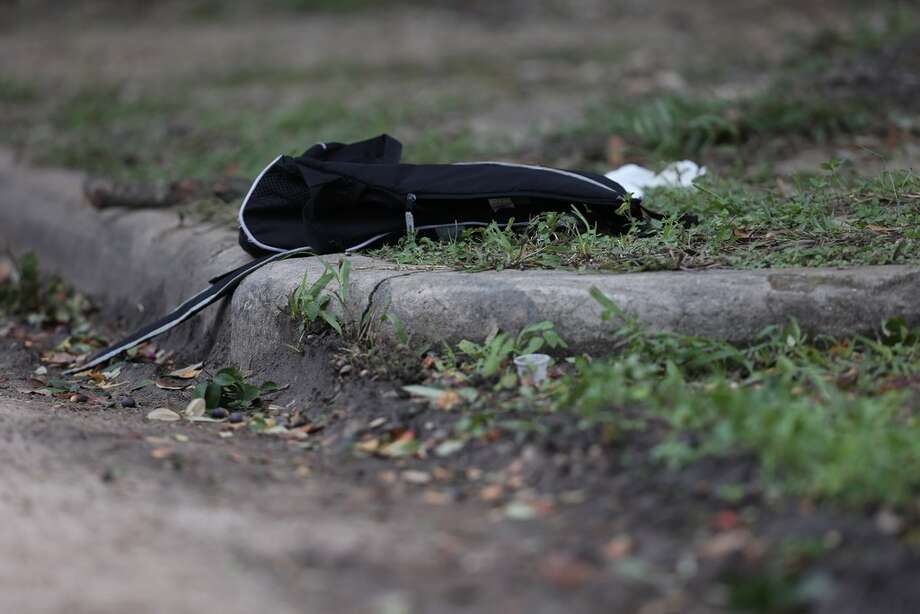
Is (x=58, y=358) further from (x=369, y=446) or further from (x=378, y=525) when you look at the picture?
(x=378, y=525)

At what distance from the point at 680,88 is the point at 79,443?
16.1 feet

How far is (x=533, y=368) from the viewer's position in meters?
2.79

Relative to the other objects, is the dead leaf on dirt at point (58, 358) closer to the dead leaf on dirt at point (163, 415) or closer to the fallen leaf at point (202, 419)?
the dead leaf on dirt at point (163, 415)

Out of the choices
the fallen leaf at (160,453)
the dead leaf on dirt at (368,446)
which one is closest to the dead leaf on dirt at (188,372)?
the fallen leaf at (160,453)

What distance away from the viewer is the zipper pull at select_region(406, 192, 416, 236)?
3.44 m

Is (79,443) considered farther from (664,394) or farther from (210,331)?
(664,394)

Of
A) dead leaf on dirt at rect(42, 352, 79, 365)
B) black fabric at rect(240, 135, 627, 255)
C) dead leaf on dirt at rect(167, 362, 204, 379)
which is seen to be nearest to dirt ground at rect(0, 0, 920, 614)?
dead leaf on dirt at rect(167, 362, 204, 379)

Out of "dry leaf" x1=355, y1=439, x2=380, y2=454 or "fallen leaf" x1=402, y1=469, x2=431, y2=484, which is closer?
"fallen leaf" x1=402, y1=469, x2=431, y2=484

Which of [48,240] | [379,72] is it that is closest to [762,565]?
[48,240]

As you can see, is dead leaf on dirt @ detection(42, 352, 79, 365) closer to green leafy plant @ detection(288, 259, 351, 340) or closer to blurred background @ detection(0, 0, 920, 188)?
green leafy plant @ detection(288, 259, 351, 340)

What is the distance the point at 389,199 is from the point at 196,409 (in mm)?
908

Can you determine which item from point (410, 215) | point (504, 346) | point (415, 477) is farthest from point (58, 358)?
point (415, 477)

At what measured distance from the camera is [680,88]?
263 inches

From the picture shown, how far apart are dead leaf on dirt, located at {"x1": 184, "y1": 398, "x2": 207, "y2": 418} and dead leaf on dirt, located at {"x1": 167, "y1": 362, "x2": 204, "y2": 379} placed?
0.45 m
